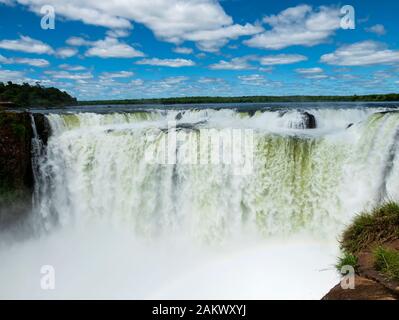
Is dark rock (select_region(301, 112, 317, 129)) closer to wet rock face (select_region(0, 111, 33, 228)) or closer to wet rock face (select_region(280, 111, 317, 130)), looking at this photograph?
wet rock face (select_region(280, 111, 317, 130))

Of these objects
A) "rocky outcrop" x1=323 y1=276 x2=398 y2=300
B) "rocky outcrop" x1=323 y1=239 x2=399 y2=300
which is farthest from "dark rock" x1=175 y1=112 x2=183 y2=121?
"rocky outcrop" x1=323 y1=276 x2=398 y2=300

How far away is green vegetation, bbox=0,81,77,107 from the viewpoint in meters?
34.0

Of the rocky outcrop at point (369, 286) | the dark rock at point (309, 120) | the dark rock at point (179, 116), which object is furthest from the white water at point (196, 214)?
the dark rock at point (179, 116)

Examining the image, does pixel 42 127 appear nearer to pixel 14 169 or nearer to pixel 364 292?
pixel 14 169

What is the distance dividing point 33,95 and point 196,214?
28.1 meters

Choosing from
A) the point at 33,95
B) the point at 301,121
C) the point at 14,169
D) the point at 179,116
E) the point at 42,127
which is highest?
the point at 33,95

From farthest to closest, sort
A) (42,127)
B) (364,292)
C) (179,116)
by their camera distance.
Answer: (179,116) → (42,127) → (364,292)

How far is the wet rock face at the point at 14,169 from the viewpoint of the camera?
12719mm

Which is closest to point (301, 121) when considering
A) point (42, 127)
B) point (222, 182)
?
point (222, 182)

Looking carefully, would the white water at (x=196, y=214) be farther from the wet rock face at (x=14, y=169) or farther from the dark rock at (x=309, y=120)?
the dark rock at (x=309, y=120)

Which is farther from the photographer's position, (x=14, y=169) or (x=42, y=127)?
(x=42, y=127)

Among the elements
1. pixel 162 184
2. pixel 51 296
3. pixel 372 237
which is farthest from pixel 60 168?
pixel 372 237

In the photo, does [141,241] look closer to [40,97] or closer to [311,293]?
[311,293]

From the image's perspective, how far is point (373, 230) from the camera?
5.77 metres
